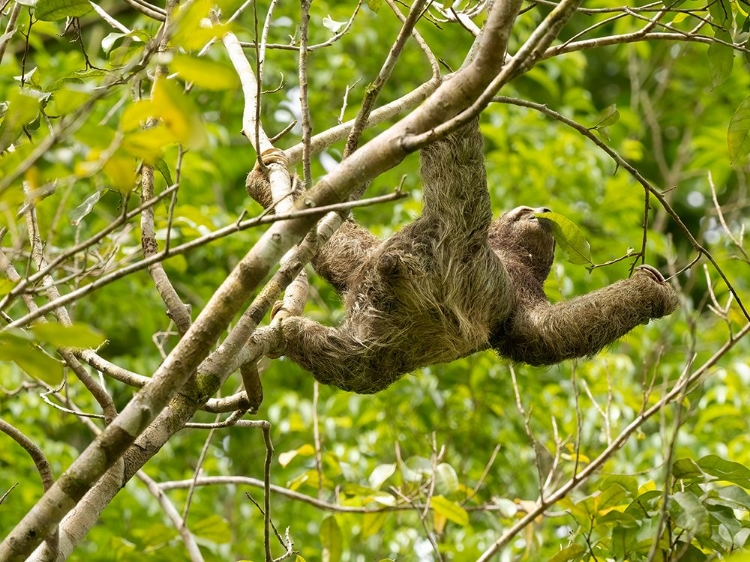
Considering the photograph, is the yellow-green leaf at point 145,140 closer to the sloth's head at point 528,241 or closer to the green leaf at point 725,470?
the green leaf at point 725,470

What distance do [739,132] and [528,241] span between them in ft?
6.62

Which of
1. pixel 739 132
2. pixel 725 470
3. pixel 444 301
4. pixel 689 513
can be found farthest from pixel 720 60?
pixel 689 513

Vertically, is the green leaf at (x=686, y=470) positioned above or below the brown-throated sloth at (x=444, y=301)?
below

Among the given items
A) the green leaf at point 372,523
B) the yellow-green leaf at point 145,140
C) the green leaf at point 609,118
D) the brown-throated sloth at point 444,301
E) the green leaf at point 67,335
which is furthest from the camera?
the green leaf at point 372,523

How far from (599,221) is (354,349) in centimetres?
686

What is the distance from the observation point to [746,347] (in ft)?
40.7

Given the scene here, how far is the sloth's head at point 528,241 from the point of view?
6363mm

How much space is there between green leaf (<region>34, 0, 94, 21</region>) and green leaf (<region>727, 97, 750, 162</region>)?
3.19m

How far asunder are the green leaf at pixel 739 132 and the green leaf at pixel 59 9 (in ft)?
10.5

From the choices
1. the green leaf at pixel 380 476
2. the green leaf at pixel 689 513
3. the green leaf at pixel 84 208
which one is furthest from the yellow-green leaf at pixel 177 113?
the green leaf at pixel 380 476

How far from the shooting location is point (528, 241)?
6.42m

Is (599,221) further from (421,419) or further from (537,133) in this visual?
(421,419)

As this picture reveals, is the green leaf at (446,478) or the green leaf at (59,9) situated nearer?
the green leaf at (59,9)

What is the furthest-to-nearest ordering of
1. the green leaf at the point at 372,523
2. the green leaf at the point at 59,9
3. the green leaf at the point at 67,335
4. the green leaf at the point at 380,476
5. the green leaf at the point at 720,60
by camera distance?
the green leaf at the point at 372,523, the green leaf at the point at 380,476, the green leaf at the point at 720,60, the green leaf at the point at 59,9, the green leaf at the point at 67,335
